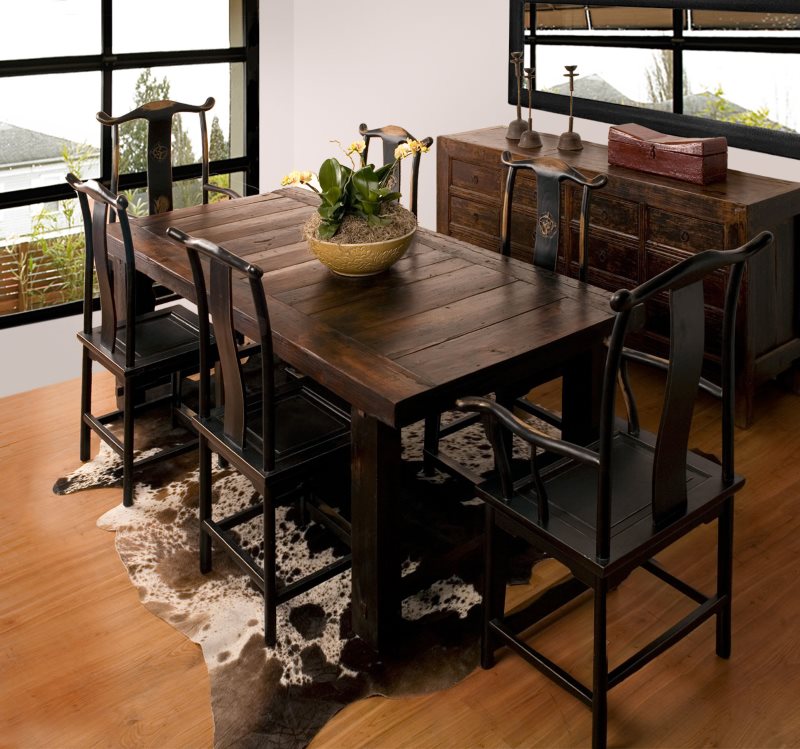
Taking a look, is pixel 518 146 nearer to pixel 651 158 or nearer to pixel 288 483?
pixel 651 158

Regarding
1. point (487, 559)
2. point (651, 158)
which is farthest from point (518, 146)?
point (487, 559)

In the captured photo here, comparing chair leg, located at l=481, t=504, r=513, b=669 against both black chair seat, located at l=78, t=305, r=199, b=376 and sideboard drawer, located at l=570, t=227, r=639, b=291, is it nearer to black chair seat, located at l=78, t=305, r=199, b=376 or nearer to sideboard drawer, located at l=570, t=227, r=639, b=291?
black chair seat, located at l=78, t=305, r=199, b=376

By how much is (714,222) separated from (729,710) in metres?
1.74

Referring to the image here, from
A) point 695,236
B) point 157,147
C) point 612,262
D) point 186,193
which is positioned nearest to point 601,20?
point 612,262

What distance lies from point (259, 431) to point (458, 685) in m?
0.84

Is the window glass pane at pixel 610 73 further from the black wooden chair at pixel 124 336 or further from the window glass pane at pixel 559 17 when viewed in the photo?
the black wooden chair at pixel 124 336

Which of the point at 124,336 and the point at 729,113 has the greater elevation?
the point at 729,113

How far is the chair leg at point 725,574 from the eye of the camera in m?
2.34

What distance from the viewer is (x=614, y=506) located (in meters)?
2.19

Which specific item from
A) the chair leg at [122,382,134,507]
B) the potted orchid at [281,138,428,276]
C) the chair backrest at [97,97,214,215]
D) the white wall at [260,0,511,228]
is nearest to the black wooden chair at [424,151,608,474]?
the potted orchid at [281,138,428,276]

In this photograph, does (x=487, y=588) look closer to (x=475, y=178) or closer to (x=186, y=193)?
A: (x=475, y=178)

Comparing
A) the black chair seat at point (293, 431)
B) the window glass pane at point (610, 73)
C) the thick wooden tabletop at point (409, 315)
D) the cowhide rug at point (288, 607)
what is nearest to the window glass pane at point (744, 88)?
the window glass pane at point (610, 73)

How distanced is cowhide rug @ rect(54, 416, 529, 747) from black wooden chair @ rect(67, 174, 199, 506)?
6.2 inches

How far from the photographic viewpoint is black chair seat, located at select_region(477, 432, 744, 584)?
2.09m
